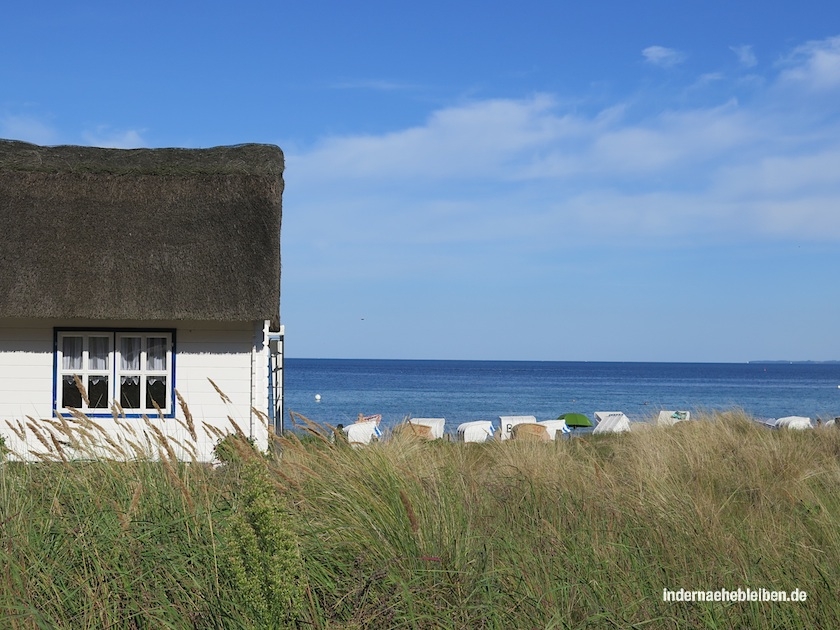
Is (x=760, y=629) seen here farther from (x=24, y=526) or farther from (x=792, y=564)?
(x=24, y=526)

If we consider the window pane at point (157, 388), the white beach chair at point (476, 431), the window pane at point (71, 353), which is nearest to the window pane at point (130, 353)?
the window pane at point (157, 388)

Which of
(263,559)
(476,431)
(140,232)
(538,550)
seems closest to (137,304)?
(140,232)

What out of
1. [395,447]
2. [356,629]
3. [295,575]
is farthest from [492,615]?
[395,447]

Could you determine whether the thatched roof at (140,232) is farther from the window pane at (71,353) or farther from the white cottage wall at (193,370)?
the window pane at (71,353)

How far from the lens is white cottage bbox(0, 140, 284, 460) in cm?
1224

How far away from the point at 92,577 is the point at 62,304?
915 centimetres

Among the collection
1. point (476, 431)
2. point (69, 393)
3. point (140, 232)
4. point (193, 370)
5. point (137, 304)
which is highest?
point (140, 232)

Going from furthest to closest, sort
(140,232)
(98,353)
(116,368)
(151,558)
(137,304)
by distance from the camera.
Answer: (140,232), (98,353), (116,368), (137,304), (151,558)

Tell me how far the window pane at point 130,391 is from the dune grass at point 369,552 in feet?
23.6

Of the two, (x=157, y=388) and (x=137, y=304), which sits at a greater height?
(x=137, y=304)

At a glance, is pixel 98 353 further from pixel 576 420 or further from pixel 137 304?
pixel 576 420

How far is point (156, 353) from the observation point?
12602mm

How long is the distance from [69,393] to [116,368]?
2.52 ft

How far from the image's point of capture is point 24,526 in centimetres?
416
